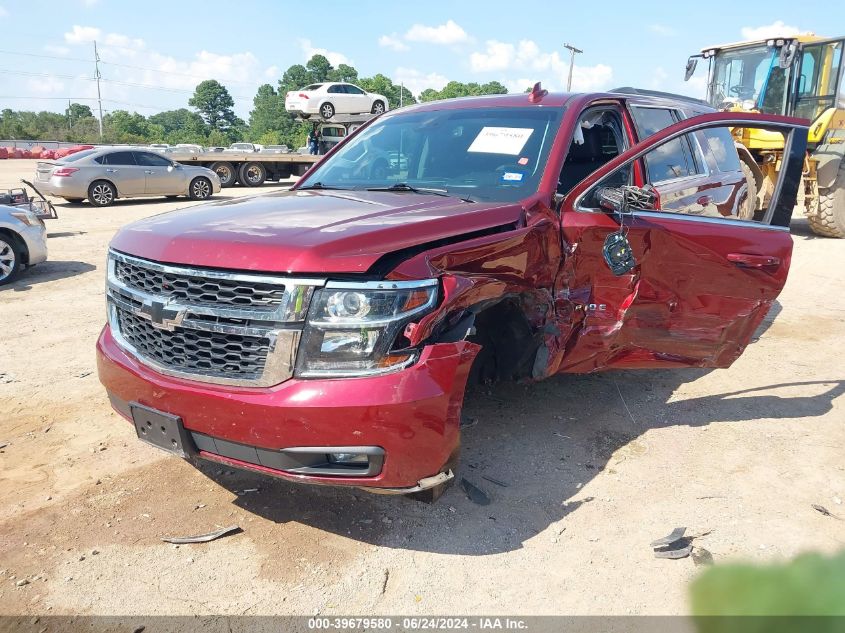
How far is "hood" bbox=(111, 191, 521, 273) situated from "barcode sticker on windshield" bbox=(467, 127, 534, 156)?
0.57 meters

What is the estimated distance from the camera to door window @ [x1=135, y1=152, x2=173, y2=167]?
17.2 m

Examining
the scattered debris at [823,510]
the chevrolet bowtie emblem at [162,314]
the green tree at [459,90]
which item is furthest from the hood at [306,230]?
the green tree at [459,90]

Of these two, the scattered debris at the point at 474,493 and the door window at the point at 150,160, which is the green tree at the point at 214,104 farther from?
the scattered debris at the point at 474,493

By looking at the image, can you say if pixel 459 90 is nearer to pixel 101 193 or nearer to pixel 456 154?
pixel 101 193

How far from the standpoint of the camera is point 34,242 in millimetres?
8266

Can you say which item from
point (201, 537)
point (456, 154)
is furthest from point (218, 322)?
point (456, 154)

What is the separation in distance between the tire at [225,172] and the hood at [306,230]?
65.5 feet

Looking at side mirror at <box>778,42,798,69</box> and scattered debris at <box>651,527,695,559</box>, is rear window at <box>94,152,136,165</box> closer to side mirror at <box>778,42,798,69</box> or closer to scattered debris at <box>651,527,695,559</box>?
side mirror at <box>778,42,798,69</box>

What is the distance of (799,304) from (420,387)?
6323 mm

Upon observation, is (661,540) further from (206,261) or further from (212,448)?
(206,261)

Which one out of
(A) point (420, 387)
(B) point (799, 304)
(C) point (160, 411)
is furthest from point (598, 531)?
(B) point (799, 304)

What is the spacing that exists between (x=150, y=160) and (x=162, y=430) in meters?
16.6

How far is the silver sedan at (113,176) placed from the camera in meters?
15.9

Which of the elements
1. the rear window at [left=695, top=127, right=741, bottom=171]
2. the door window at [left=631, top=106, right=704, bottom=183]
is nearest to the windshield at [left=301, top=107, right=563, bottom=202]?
the door window at [left=631, top=106, right=704, bottom=183]
